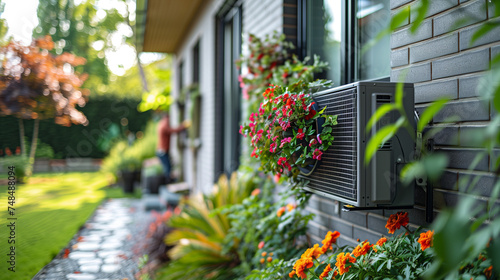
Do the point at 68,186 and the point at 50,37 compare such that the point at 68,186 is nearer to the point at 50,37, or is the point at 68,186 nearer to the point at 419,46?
the point at 50,37

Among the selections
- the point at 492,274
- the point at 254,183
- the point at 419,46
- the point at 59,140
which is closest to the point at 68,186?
the point at 59,140

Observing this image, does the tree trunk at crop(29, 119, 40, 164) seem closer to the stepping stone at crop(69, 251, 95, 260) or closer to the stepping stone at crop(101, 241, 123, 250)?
the stepping stone at crop(69, 251, 95, 260)

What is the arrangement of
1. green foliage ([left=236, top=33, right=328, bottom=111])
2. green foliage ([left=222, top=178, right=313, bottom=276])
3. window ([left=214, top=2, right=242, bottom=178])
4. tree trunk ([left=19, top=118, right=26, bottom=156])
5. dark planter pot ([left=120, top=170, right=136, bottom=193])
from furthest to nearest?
1. dark planter pot ([left=120, top=170, right=136, bottom=193])
2. window ([left=214, top=2, right=242, bottom=178])
3. green foliage ([left=236, top=33, right=328, bottom=111])
4. green foliage ([left=222, top=178, right=313, bottom=276])
5. tree trunk ([left=19, top=118, right=26, bottom=156])

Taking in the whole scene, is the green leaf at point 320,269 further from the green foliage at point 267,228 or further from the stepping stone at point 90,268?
the stepping stone at point 90,268

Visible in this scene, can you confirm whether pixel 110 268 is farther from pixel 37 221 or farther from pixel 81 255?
pixel 37 221

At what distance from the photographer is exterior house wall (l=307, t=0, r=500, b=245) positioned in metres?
1.45

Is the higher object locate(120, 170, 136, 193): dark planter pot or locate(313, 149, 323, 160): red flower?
locate(313, 149, 323, 160): red flower

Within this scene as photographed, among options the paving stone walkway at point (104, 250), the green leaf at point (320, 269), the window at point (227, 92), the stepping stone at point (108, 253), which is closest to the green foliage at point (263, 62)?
the green leaf at point (320, 269)

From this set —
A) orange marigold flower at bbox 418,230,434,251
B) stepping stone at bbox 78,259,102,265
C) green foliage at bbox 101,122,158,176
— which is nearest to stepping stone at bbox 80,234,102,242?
stepping stone at bbox 78,259,102,265

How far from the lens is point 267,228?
9.14 ft

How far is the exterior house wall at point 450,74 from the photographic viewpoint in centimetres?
145

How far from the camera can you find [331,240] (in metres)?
1.87

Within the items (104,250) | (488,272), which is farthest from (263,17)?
(488,272)

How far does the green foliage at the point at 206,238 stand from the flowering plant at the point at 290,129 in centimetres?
117
